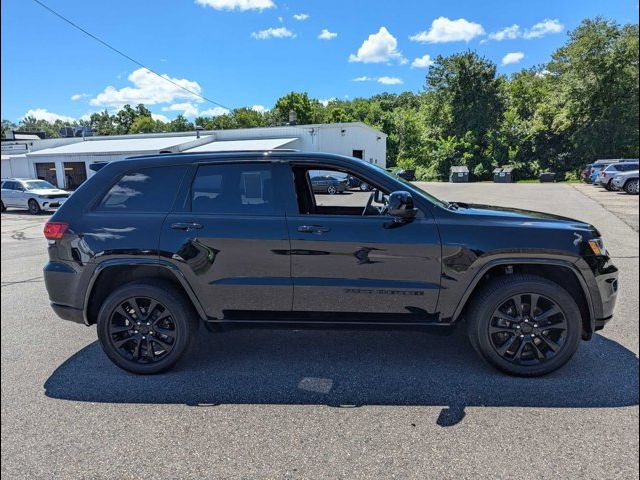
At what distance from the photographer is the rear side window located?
141 inches

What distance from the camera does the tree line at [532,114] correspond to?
117 feet

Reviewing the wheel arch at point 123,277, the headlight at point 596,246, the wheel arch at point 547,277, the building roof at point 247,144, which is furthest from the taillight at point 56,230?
the building roof at point 247,144

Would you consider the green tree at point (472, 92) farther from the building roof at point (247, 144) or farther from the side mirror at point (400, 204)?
the side mirror at point (400, 204)

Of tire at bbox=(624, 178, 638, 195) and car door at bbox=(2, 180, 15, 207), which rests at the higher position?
car door at bbox=(2, 180, 15, 207)

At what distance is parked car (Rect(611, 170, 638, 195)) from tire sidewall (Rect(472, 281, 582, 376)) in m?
21.6

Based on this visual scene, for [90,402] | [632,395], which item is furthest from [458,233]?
[90,402]

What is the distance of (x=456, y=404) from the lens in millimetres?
3041

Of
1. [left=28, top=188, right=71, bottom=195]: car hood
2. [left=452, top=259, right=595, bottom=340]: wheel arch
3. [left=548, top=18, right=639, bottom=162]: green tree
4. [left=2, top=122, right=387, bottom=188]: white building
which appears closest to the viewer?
[left=452, top=259, right=595, bottom=340]: wheel arch

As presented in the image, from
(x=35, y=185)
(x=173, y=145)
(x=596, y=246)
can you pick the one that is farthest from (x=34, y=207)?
(x=596, y=246)

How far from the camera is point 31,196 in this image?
1808cm

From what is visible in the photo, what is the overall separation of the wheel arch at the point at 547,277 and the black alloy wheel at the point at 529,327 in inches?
8.8

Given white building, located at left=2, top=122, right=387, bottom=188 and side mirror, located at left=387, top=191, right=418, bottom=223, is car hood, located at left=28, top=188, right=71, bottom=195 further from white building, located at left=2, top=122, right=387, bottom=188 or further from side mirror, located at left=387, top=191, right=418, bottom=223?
side mirror, located at left=387, top=191, right=418, bottom=223

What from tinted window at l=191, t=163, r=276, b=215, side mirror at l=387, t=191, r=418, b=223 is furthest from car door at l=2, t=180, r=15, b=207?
side mirror at l=387, t=191, r=418, b=223

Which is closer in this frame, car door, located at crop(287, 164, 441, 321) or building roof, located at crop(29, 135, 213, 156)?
→ car door, located at crop(287, 164, 441, 321)
